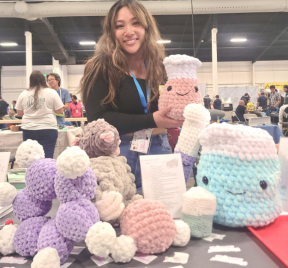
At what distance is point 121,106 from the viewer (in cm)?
92

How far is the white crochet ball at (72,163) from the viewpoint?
395 mm

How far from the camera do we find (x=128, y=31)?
882 millimetres

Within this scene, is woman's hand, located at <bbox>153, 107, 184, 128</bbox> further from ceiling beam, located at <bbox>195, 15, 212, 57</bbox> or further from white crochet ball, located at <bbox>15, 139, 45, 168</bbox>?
ceiling beam, located at <bbox>195, 15, 212, 57</bbox>

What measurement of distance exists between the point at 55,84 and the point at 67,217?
8.46 ft

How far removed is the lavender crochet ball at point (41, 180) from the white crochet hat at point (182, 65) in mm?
446

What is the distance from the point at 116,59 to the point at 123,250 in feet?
2.12

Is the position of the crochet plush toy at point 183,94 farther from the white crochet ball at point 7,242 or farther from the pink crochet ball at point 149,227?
the white crochet ball at point 7,242

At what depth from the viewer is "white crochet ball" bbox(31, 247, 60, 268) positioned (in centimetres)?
39

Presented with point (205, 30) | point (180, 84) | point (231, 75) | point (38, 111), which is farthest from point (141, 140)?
point (231, 75)

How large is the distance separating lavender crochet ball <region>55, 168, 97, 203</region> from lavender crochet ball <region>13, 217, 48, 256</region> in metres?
0.08

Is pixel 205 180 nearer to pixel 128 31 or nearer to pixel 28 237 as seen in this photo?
pixel 28 237

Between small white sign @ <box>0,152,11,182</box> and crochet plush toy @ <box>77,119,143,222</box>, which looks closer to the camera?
crochet plush toy @ <box>77,119,143,222</box>

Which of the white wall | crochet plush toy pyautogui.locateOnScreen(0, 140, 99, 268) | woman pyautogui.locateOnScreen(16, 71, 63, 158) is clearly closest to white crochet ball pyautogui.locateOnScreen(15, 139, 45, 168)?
crochet plush toy pyautogui.locateOnScreen(0, 140, 99, 268)

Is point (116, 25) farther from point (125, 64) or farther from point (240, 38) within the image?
point (240, 38)
